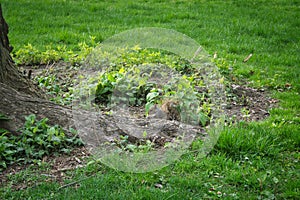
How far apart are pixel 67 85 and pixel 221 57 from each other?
8.96 ft

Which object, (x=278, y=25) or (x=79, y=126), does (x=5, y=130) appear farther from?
(x=278, y=25)

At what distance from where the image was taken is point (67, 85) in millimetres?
5848

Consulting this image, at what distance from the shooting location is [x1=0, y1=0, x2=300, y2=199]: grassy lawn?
3584 millimetres

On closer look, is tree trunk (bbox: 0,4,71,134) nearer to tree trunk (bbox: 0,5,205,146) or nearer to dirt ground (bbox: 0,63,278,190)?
tree trunk (bbox: 0,5,205,146)

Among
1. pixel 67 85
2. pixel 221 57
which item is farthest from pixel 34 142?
pixel 221 57

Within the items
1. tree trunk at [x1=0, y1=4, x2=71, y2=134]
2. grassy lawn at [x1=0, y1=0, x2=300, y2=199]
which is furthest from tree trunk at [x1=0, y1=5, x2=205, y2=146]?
grassy lawn at [x1=0, y1=0, x2=300, y2=199]

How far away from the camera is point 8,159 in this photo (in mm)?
3836

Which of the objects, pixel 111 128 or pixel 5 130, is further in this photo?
pixel 111 128

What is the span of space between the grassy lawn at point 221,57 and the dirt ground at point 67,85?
0.11 metres

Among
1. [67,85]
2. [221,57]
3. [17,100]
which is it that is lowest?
[67,85]

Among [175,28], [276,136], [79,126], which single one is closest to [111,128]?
[79,126]

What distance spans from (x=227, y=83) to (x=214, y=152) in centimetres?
193

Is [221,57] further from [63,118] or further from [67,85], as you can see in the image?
[63,118]

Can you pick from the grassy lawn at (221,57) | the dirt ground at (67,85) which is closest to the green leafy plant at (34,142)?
the dirt ground at (67,85)
